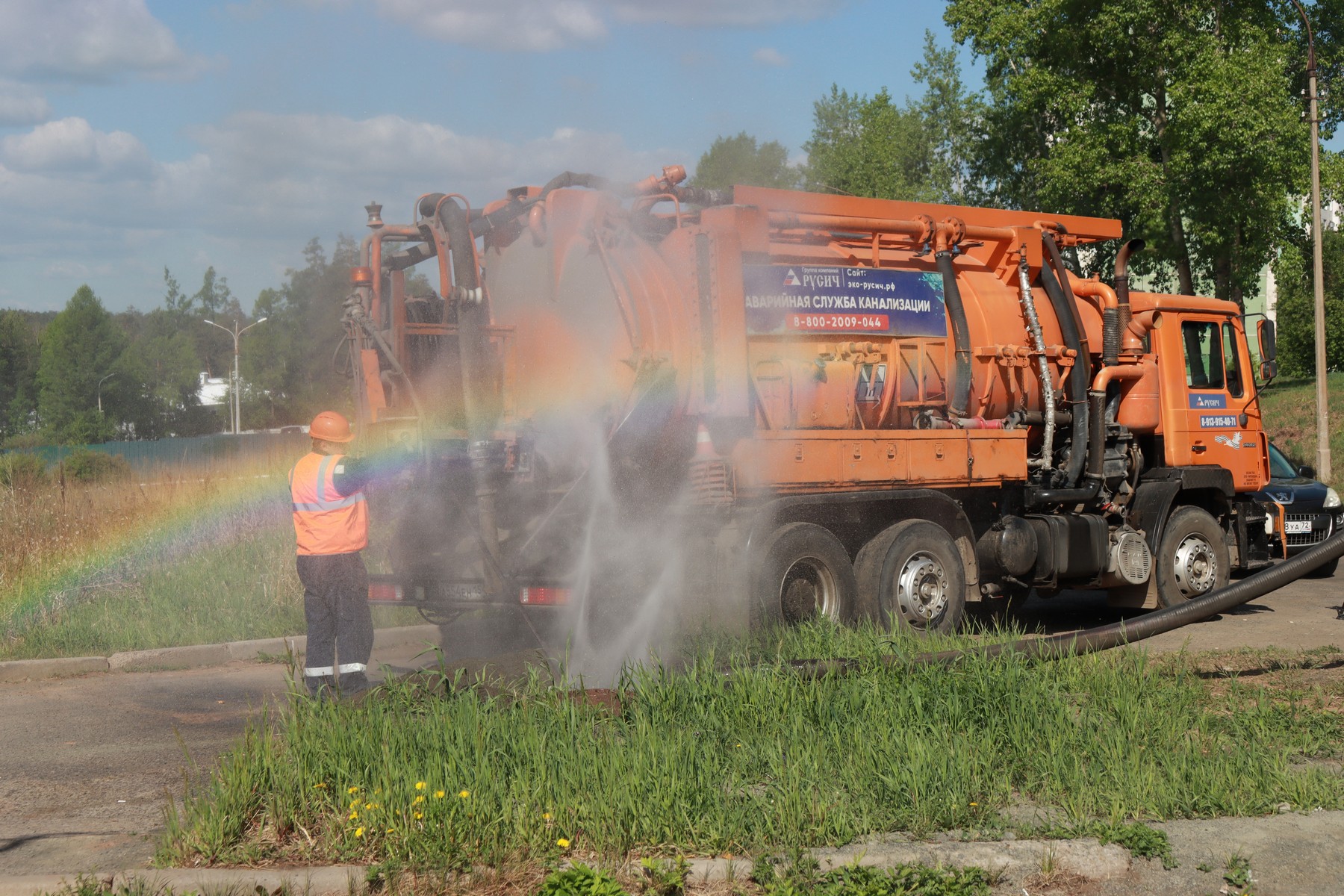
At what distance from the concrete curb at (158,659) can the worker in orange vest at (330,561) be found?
166 cm

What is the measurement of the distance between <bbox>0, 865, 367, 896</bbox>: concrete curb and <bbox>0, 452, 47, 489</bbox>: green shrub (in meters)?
10.5

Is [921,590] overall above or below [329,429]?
below

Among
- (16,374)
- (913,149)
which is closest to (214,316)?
(16,374)

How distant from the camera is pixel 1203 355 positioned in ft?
38.0

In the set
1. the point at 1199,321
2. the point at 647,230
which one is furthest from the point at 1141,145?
the point at 647,230

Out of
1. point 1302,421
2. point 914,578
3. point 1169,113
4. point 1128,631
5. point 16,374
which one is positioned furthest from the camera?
point 16,374

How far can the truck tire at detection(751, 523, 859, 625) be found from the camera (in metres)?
7.92

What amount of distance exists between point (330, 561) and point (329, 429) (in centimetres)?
78

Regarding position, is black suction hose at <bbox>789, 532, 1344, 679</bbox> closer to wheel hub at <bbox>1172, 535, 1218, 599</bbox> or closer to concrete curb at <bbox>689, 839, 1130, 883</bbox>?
concrete curb at <bbox>689, 839, 1130, 883</bbox>

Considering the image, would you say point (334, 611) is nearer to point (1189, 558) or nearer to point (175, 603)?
point (175, 603)

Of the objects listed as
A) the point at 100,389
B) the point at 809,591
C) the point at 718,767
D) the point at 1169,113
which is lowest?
the point at 718,767

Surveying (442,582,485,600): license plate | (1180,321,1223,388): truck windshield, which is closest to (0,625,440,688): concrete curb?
(442,582,485,600): license plate

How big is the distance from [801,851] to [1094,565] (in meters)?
6.81

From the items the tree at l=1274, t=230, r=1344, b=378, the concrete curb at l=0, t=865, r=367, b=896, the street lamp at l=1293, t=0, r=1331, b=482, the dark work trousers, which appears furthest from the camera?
the tree at l=1274, t=230, r=1344, b=378
